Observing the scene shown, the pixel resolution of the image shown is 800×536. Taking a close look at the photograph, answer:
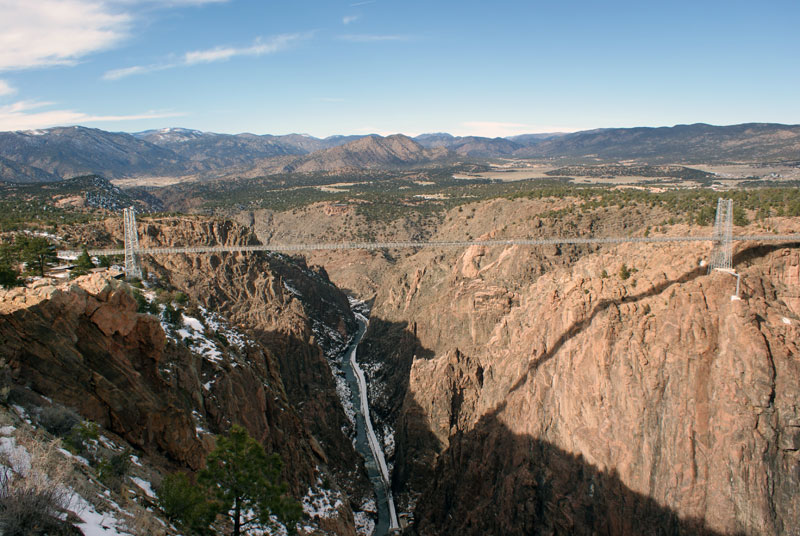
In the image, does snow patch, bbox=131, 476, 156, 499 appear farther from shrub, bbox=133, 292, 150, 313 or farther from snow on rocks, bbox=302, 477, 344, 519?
snow on rocks, bbox=302, 477, 344, 519

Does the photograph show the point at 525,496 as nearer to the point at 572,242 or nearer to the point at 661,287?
the point at 661,287

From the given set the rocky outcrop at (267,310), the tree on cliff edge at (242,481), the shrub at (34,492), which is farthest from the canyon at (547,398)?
the shrub at (34,492)

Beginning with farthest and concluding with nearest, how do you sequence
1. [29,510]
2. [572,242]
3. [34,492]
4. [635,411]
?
[572,242] → [635,411] → [34,492] → [29,510]

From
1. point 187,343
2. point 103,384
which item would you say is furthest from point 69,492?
point 187,343

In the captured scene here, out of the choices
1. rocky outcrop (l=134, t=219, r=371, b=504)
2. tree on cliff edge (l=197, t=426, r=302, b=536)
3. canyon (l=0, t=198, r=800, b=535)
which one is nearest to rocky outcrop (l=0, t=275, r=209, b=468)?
canyon (l=0, t=198, r=800, b=535)

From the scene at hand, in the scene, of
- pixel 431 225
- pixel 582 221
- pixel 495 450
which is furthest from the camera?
pixel 431 225

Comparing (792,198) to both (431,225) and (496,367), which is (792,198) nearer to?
(496,367)

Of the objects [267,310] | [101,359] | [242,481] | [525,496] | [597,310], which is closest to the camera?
[242,481]

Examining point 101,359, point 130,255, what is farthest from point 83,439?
point 130,255
